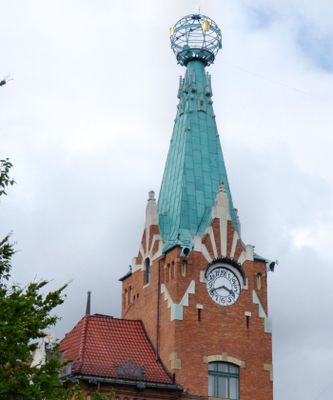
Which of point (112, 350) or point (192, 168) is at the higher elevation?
point (192, 168)

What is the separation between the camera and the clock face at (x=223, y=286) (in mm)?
46188

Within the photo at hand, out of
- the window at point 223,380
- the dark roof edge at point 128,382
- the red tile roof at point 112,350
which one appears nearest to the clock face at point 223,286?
the window at point 223,380

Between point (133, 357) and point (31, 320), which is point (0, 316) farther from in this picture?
point (133, 357)

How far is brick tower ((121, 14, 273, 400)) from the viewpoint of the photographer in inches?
1751

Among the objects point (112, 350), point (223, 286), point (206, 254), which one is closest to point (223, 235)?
point (206, 254)

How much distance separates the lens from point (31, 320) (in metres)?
24.9

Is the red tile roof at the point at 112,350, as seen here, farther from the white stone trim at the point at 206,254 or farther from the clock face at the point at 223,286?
the white stone trim at the point at 206,254

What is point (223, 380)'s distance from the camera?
44.6 m

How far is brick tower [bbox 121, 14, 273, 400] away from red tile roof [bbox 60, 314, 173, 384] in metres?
0.70

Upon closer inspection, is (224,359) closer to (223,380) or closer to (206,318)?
(223,380)

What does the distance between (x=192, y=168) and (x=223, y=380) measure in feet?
41.7

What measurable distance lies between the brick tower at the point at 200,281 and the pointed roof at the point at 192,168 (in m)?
0.07

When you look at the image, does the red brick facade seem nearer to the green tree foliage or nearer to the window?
the window

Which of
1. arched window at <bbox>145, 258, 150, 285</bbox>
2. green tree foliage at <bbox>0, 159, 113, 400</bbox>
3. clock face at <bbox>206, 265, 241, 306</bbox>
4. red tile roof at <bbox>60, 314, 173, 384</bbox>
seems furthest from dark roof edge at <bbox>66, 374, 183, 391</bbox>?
green tree foliage at <bbox>0, 159, 113, 400</bbox>
